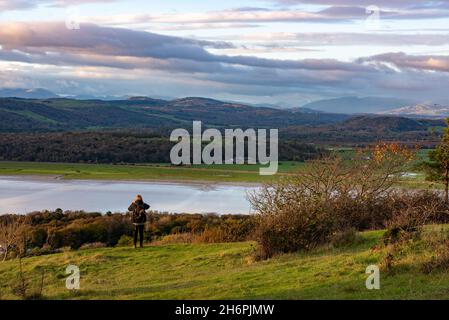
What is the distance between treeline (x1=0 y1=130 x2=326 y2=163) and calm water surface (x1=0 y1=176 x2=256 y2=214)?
21.5m

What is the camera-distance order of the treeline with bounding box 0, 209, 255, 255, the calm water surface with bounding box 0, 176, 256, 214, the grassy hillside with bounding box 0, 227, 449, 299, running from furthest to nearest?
the calm water surface with bounding box 0, 176, 256, 214
the treeline with bounding box 0, 209, 255, 255
the grassy hillside with bounding box 0, 227, 449, 299

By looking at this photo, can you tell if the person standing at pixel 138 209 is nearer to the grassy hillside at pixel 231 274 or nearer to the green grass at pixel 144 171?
the grassy hillside at pixel 231 274

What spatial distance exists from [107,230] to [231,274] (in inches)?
650

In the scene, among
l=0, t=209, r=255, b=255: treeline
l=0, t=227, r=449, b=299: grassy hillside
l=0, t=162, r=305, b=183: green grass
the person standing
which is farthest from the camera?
l=0, t=162, r=305, b=183: green grass

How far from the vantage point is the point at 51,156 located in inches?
3285

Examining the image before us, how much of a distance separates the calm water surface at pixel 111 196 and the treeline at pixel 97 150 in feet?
70.6

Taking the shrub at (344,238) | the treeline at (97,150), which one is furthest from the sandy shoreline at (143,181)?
the shrub at (344,238)

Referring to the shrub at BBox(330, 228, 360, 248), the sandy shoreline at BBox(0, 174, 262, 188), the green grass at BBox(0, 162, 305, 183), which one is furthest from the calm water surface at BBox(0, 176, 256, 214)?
the shrub at BBox(330, 228, 360, 248)

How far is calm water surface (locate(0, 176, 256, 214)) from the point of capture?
42469 mm

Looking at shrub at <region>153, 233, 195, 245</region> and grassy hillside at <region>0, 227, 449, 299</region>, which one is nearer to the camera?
grassy hillside at <region>0, 227, 449, 299</region>

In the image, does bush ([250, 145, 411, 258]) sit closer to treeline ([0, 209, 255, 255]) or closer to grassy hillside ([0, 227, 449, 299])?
grassy hillside ([0, 227, 449, 299])

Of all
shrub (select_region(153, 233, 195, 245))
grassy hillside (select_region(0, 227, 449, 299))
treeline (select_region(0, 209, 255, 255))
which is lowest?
treeline (select_region(0, 209, 255, 255))

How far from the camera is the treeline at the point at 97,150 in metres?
82.6
